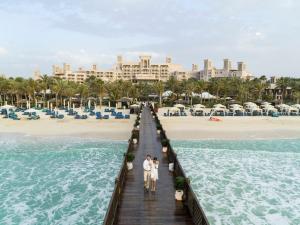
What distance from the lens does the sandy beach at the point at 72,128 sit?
36562mm

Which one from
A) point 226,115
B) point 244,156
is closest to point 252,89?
point 226,115

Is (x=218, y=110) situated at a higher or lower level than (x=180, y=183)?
higher

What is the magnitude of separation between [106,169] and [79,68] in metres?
171

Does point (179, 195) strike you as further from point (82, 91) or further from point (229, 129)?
point (82, 91)

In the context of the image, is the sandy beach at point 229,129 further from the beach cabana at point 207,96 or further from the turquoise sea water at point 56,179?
the beach cabana at point 207,96

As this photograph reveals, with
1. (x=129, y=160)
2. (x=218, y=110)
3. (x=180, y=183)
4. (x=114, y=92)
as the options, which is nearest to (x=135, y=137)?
(x=129, y=160)

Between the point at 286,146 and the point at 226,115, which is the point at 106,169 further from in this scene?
the point at 226,115

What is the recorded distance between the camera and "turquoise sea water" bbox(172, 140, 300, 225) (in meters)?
16.0

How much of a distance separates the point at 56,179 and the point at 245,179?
527 inches

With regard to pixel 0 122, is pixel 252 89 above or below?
Answer: above

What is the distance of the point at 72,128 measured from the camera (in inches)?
1587

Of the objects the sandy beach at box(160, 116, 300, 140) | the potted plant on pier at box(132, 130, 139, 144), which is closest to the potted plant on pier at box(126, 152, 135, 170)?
the potted plant on pier at box(132, 130, 139, 144)

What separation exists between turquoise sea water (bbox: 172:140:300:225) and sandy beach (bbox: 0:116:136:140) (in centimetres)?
958

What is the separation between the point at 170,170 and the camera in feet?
57.6
